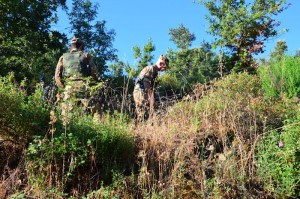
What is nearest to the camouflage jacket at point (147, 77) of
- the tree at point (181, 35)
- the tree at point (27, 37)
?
the tree at point (27, 37)

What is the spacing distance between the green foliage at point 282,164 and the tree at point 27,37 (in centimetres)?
1054

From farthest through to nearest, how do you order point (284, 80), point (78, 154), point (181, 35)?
point (181, 35) < point (284, 80) < point (78, 154)

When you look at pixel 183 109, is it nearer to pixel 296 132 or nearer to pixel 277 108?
pixel 277 108

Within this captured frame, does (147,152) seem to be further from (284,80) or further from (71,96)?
(284,80)

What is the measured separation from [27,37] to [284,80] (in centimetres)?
1016

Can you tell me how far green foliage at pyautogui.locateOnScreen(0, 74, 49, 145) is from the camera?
3.57 m

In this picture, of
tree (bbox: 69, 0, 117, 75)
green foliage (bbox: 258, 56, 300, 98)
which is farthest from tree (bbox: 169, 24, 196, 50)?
green foliage (bbox: 258, 56, 300, 98)

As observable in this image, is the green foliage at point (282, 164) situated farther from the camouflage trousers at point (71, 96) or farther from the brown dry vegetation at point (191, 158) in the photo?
the camouflage trousers at point (71, 96)

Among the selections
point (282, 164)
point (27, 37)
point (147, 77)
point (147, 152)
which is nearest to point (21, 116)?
point (147, 152)

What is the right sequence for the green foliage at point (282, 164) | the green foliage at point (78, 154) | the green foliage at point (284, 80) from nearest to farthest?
the green foliage at point (78, 154)
the green foliage at point (282, 164)
the green foliage at point (284, 80)

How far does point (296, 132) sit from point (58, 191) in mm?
2659

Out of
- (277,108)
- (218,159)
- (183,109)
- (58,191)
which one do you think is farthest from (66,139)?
(277,108)

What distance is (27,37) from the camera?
524 inches

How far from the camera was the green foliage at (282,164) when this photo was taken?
350 centimetres
